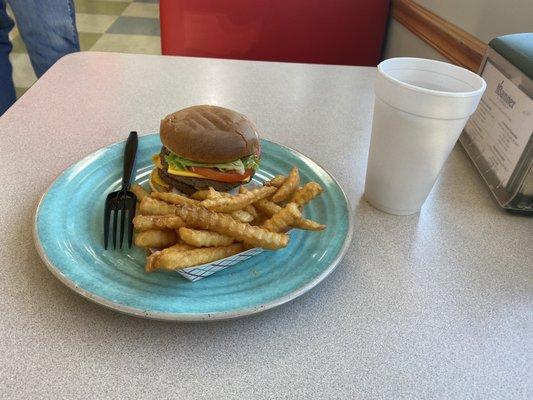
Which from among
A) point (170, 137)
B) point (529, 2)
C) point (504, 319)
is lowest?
point (504, 319)

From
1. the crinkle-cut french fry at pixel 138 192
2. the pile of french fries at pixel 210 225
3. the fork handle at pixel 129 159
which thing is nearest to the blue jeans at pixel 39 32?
the fork handle at pixel 129 159

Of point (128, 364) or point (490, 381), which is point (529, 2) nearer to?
point (490, 381)

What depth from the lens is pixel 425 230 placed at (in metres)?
0.91

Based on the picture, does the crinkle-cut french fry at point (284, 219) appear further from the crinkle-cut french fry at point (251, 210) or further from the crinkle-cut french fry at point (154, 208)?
the crinkle-cut french fry at point (154, 208)

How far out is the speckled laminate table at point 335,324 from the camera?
0.59 m

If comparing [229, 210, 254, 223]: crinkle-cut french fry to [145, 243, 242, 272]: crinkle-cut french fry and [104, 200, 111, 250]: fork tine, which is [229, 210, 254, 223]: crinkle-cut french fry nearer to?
[145, 243, 242, 272]: crinkle-cut french fry

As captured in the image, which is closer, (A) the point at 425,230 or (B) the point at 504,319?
(B) the point at 504,319

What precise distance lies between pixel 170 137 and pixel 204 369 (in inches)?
20.6

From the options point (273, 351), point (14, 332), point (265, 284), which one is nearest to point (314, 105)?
point (265, 284)

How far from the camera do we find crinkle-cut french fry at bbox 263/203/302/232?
2.43ft

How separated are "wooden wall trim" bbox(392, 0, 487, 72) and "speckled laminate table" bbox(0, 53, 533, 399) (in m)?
0.63

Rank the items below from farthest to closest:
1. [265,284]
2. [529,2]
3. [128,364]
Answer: [529,2] < [265,284] < [128,364]

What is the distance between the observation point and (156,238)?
0.72 m

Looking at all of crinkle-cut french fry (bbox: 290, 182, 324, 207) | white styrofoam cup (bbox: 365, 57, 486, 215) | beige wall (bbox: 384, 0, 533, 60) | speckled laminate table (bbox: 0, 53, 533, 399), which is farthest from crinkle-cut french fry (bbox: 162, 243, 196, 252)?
beige wall (bbox: 384, 0, 533, 60)
